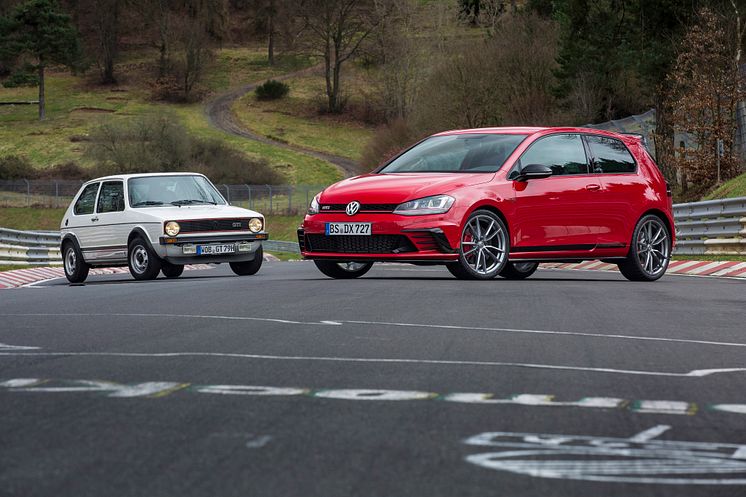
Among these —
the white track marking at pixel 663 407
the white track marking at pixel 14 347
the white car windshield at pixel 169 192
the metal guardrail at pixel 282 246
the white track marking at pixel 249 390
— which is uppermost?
the white car windshield at pixel 169 192

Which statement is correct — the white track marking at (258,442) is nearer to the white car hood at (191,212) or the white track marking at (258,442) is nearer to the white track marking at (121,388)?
the white track marking at (121,388)

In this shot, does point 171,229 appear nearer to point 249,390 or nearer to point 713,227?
point 713,227

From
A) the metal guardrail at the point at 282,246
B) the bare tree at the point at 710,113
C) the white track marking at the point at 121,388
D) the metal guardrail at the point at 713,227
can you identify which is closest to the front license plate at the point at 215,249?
the metal guardrail at the point at 713,227

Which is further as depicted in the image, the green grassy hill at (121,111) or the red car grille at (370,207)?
the green grassy hill at (121,111)

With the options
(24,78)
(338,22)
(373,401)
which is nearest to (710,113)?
(373,401)

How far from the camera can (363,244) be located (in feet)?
44.2

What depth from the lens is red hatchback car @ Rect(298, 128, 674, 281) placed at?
43.5 ft

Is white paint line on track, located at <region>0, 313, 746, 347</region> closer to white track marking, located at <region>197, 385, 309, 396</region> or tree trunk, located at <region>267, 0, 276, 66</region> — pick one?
white track marking, located at <region>197, 385, 309, 396</region>

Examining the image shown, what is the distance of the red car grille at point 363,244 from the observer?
1327 centimetres

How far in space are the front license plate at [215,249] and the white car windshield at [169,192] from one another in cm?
116

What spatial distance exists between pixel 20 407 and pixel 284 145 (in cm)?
9305

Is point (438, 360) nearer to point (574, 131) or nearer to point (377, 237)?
point (377, 237)

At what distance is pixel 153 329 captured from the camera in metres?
8.91

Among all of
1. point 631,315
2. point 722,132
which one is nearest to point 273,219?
point 722,132
